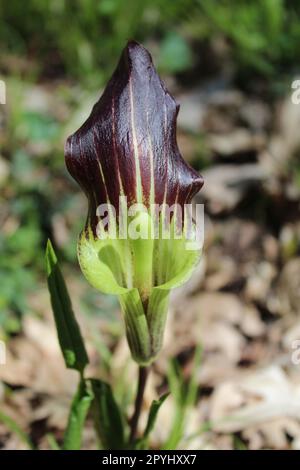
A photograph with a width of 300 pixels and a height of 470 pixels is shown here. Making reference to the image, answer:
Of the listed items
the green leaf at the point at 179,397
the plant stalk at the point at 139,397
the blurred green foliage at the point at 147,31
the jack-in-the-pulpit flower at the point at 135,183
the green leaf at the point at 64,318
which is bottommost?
the green leaf at the point at 179,397

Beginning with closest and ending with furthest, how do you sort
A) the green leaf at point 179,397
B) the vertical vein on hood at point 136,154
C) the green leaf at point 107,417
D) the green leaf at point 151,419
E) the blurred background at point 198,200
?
the vertical vein on hood at point 136,154 < the green leaf at point 151,419 < the green leaf at point 107,417 < the green leaf at point 179,397 < the blurred background at point 198,200

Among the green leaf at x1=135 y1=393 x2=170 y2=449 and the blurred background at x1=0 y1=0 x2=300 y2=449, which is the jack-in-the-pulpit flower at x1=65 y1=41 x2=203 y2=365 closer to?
the green leaf at x1=135 y1=393 x2=170 y2=449

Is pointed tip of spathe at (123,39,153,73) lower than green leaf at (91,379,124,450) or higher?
higher

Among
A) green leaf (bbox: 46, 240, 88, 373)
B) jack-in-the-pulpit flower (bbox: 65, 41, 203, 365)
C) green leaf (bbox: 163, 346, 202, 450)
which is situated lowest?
green leaf (bbox: 163, 346, 202, 450)

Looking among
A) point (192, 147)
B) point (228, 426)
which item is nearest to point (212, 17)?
point (192, 147)

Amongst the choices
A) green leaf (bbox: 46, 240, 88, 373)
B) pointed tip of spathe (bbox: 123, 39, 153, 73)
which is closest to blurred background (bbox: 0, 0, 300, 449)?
green leaf (bbox: 46, 240, 88, 373)

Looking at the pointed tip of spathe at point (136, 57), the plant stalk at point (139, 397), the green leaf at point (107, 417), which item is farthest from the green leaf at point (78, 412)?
the pointed tip of spathe at point (136, 57)

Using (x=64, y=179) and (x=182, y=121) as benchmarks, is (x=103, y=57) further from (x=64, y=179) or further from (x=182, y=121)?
(x=64, y=179)

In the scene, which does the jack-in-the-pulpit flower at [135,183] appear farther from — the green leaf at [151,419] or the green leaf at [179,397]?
the green leaf at [179,397]
